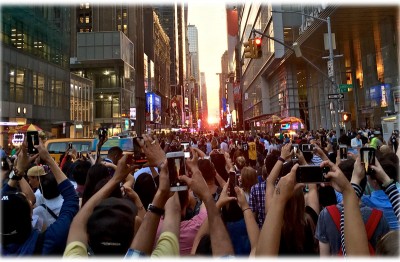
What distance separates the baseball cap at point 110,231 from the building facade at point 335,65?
1660 centimetres

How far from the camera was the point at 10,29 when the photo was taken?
107ft

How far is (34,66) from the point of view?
3694 centimetres

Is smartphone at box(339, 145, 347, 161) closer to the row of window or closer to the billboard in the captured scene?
the row of window

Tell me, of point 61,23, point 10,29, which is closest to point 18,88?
point 10,29

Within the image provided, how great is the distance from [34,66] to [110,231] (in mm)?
40505

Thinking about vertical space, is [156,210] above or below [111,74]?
below

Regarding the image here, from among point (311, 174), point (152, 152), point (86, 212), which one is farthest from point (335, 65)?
point (86, 212)

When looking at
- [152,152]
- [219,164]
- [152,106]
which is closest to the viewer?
[152,152]

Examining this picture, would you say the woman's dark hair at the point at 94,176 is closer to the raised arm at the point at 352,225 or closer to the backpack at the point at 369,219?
the backpack at the point at 369,219

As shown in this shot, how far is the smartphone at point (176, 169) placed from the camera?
2.15 metres

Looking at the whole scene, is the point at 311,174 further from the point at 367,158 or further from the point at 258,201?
the point at 258,201

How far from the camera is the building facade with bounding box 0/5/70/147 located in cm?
3231

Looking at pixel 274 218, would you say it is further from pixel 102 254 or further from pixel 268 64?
pixel 268 64

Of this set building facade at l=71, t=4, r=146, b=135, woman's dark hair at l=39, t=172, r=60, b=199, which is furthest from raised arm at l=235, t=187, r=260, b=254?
building facade at l=71, t=4, r=146, b=135
